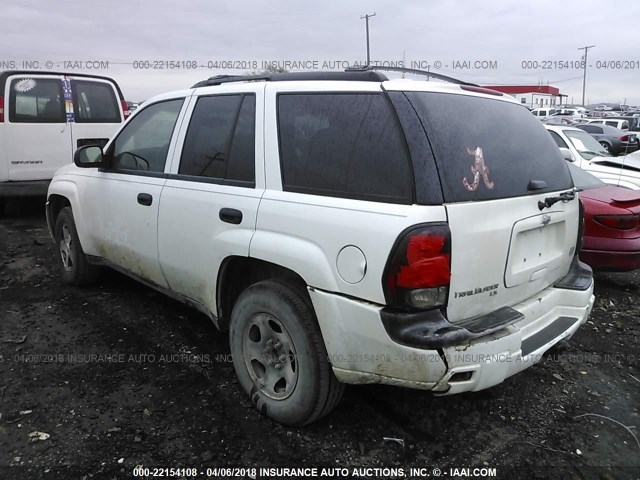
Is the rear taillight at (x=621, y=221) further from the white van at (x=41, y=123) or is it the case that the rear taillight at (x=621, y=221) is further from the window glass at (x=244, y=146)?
the white van at (x=41, y=123)

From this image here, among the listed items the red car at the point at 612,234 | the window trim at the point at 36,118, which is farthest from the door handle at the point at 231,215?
the window trim at the point at 36,118

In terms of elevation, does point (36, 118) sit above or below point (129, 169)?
above

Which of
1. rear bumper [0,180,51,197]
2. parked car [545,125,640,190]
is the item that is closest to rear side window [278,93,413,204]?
parked car [545,125,640,190]

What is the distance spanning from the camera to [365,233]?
7.30 ft

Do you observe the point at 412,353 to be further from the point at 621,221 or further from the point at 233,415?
the point at 621,221

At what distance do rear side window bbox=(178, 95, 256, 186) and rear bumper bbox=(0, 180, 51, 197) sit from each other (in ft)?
16.3

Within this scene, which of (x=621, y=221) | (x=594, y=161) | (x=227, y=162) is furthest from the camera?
(x=594, y=161)

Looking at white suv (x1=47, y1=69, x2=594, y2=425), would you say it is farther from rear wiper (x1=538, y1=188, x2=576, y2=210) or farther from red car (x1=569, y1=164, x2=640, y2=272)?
red car (x1=569, y1=164, x2=640, y2=272)

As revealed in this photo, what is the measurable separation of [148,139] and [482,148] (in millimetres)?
2485

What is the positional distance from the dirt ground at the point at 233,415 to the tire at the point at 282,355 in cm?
16

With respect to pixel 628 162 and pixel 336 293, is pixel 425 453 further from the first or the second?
pixel 628 162

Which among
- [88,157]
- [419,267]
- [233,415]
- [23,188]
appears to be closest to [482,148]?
[419,267]

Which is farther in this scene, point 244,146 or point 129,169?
point 129,169

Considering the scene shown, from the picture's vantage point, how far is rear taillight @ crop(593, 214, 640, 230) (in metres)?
4.63
